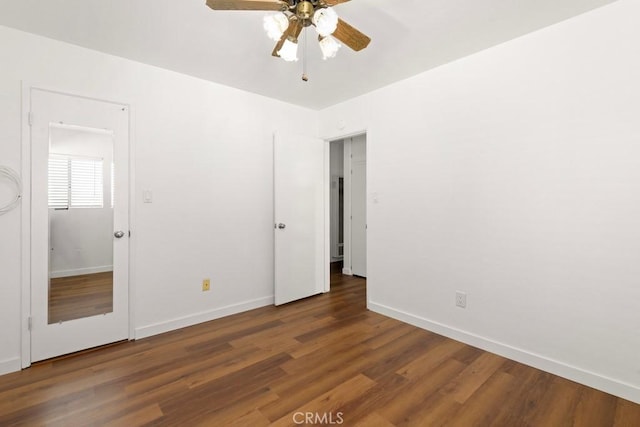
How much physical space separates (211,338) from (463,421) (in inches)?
82.0

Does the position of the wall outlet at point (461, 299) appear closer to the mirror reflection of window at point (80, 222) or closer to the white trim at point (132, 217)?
the white trim at point (132, 217)

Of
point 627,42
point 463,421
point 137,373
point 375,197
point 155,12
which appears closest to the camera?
point 463,421

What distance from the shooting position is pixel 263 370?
2.13 metres

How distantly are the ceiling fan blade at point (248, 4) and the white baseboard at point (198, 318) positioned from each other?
8.75 feet

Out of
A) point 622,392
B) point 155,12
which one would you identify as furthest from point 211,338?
point 622,392

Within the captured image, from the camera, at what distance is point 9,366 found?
6.85ft

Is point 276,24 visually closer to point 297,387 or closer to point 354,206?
point 297,387

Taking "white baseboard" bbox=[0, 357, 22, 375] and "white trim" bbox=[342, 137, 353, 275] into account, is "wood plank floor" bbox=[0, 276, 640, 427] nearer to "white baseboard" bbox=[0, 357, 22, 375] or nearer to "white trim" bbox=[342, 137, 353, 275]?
"white baseboard" bbox=[0, 357, 22, 375]

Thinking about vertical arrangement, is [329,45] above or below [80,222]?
above

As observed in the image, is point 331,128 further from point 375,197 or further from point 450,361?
point 450,361

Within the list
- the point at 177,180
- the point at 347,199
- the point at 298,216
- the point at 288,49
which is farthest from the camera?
the point at 347,199

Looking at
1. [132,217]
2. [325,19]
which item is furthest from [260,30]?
[132,217]

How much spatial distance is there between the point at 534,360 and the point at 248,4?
3006 mm

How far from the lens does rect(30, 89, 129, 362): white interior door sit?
2229 mm
